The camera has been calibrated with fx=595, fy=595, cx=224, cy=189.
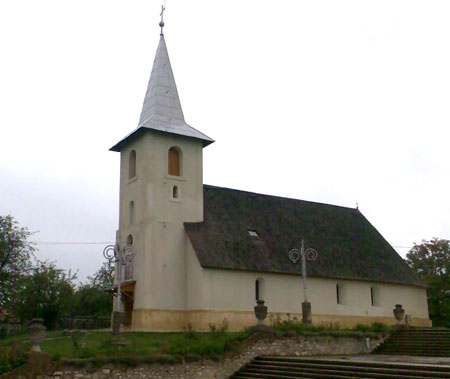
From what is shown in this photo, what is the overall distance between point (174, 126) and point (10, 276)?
16.7 metres

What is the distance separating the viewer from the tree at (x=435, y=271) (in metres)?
51.8

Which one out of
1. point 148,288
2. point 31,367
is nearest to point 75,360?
point 31,367

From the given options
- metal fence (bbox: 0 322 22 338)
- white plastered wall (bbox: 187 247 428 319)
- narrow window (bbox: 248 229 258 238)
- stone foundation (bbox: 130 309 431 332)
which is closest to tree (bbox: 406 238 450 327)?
white plastered wall (bbox: 187 247 428 319)

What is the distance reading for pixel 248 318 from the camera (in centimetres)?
3597

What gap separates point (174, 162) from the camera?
127ft

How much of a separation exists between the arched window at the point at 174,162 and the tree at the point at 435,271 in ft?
82.3

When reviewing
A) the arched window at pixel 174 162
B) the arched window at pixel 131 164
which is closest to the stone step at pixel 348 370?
the arched window at pixel 174 162

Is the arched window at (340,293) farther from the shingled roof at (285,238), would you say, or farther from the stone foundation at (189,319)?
the stone foundation at (189,319)

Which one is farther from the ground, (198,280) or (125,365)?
(198,280)

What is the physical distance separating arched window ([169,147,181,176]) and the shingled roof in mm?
3087

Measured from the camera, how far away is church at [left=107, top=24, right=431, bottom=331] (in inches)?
1398

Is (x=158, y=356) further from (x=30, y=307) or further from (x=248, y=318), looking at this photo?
(x=30, y=307)

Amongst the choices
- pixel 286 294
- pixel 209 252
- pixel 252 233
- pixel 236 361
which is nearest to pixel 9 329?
pixel 209 252

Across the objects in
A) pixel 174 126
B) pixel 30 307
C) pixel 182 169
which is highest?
pixel 174 126
